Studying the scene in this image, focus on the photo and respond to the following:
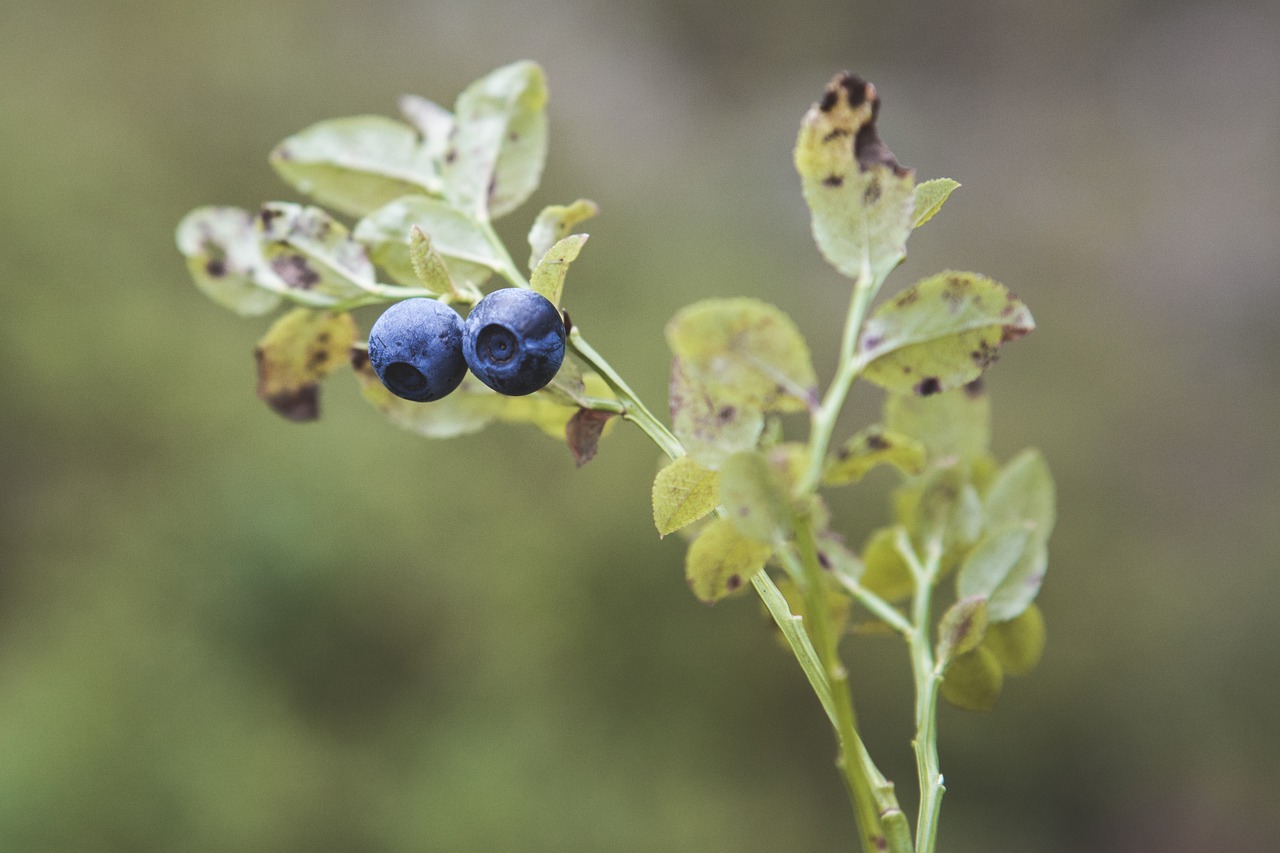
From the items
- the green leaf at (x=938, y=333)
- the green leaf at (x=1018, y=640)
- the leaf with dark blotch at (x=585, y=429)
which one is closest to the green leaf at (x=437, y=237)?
the leaf with dark blotch at (x=585, y=429)

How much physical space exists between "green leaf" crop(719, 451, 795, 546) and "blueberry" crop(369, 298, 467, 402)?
0.64 ft

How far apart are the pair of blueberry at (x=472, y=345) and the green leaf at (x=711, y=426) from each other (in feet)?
0.24

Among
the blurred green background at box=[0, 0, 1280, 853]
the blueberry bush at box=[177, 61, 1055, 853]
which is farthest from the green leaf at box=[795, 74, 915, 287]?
the blurred green background at box=[0, 0, 1280, 853]

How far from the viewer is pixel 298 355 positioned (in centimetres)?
51

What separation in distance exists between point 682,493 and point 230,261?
A: 0.33m

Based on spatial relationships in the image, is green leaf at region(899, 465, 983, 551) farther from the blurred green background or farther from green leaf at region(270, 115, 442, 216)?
the blurred green background

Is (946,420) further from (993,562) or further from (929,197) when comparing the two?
(929,197)

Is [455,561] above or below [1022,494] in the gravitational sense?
below

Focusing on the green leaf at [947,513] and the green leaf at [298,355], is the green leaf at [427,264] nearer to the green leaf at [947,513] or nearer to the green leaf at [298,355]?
the green leaf at [298,355]

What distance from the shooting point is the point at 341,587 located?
2316 millimetres

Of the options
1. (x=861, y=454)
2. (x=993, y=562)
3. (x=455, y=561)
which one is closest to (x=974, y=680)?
(x=993, y=562)

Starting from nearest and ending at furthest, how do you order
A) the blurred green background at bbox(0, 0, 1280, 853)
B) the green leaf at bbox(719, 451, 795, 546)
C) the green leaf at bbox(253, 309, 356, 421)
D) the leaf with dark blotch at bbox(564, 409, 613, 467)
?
1. the green leaf at bbox(719, 451, 795, 546)
2. the leaf with dark blotch at bbox(564, 409, 613, 467)
3. the green leaf at bbox(253, 309, 356, 421)
4. the blurred green background at bbox(0, 0, 1280, 853)

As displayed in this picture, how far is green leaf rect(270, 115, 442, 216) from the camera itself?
0.54 m

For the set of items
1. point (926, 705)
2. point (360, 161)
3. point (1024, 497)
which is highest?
point (360, 161)
